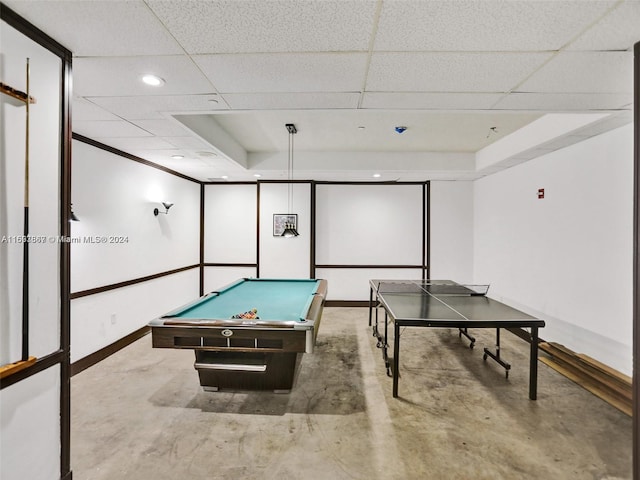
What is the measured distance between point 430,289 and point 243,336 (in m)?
2.86

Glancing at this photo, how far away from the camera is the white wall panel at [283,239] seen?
611 cm

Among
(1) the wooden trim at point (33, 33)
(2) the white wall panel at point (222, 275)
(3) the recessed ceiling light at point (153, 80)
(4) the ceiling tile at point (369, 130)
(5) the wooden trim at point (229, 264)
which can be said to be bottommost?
(2) the white wall panel at point (222, 275)

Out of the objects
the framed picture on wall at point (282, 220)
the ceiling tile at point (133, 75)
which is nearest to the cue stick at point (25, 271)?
the ceiling tile at point (133, 75)

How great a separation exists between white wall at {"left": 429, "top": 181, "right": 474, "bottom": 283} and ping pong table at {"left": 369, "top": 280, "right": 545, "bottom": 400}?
1.78 m

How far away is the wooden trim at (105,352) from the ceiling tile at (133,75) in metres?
2.83

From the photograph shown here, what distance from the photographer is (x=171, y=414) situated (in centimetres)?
252

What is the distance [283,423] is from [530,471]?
175 cm

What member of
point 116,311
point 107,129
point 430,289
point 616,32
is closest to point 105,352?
point 116,311

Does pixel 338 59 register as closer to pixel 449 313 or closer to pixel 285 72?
pixel 285 72

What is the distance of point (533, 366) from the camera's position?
271 cm

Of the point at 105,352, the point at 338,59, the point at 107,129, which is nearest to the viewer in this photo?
the point at 338,59

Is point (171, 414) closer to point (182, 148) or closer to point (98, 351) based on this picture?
point (98, 351)

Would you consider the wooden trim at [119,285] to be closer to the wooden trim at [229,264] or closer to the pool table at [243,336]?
the wooden trim at [229,264]

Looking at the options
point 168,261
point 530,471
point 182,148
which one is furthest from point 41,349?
point 168,261
